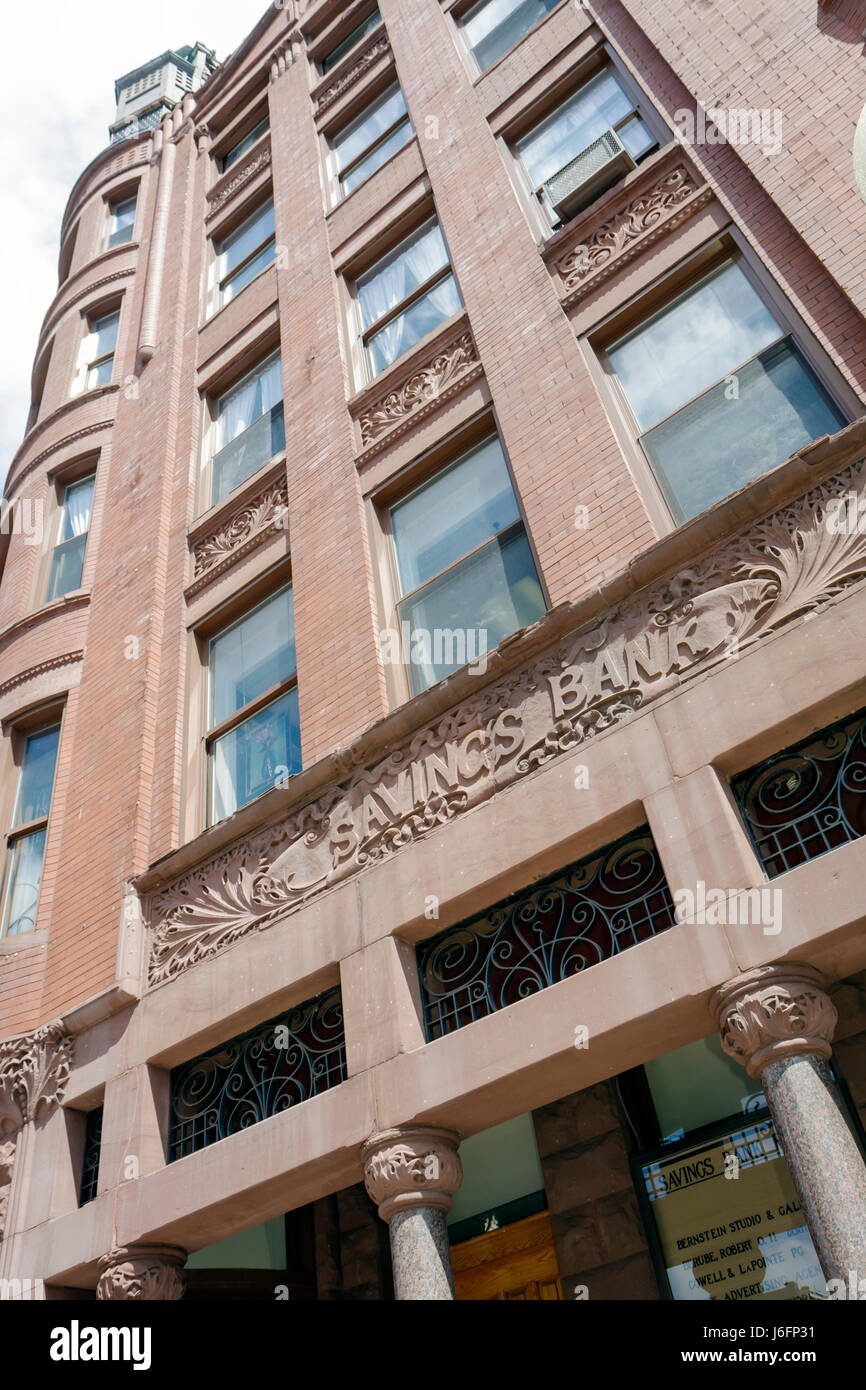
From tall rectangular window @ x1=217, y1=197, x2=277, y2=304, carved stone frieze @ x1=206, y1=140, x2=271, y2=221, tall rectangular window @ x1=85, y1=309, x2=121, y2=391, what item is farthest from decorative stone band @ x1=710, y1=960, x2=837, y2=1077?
carved stone frieze @ x1=206, y1=140, x2=271, y2=221

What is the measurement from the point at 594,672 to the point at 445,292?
6320 millimetres

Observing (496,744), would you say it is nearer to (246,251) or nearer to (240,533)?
(240,533)

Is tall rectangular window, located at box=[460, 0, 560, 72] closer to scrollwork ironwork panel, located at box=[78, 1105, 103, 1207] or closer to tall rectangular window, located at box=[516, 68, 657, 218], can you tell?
tall rectangular window, located at box=[516, 68, 657, 218]

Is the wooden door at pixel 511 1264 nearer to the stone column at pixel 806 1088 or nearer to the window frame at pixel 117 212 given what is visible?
the stone column at pixel 806 1088

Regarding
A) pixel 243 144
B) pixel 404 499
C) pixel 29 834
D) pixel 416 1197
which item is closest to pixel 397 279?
pixel 404 499

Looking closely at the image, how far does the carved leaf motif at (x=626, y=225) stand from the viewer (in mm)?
9461

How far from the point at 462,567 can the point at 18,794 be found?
226 inches

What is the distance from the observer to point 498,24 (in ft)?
44.3

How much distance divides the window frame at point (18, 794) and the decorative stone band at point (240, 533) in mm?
2188

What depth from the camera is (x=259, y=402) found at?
43.8 ft

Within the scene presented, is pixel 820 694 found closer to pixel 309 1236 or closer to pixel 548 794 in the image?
pixel 548 794

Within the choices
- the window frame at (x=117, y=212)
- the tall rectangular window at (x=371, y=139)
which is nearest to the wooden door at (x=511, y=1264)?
the tall rectangular window at (x=371, y=139)

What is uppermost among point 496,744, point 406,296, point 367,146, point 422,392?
point 367,146
